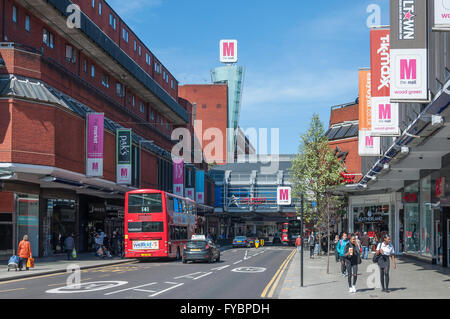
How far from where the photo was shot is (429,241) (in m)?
33.3

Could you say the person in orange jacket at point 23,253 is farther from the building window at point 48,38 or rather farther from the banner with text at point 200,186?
the banner with text at point 200,186

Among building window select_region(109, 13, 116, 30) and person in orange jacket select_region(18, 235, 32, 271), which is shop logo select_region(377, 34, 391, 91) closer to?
person in orange jacket select_region(18, 235, 32, 271)

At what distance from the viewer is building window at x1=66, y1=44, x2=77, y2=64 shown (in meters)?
43.0

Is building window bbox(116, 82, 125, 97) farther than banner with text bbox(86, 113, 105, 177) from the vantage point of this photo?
Yes

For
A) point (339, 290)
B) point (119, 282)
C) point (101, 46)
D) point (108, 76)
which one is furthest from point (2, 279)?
point (108, 76)

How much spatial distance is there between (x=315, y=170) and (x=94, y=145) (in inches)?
682

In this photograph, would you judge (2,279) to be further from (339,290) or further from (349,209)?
(349,209)

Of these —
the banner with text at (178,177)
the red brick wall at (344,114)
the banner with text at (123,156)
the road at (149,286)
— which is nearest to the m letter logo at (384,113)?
the road at (149,286)

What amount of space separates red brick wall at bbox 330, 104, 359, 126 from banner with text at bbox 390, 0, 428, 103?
137ft

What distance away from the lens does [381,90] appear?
22.8 m

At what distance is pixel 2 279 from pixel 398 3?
57.7 ft

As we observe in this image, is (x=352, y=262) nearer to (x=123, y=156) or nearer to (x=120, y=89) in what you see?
(x=123, y=156)

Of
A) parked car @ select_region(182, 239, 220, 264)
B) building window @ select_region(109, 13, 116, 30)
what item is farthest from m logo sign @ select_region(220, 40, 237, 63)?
parked car @ select_region(182, 239, 220, 264)
